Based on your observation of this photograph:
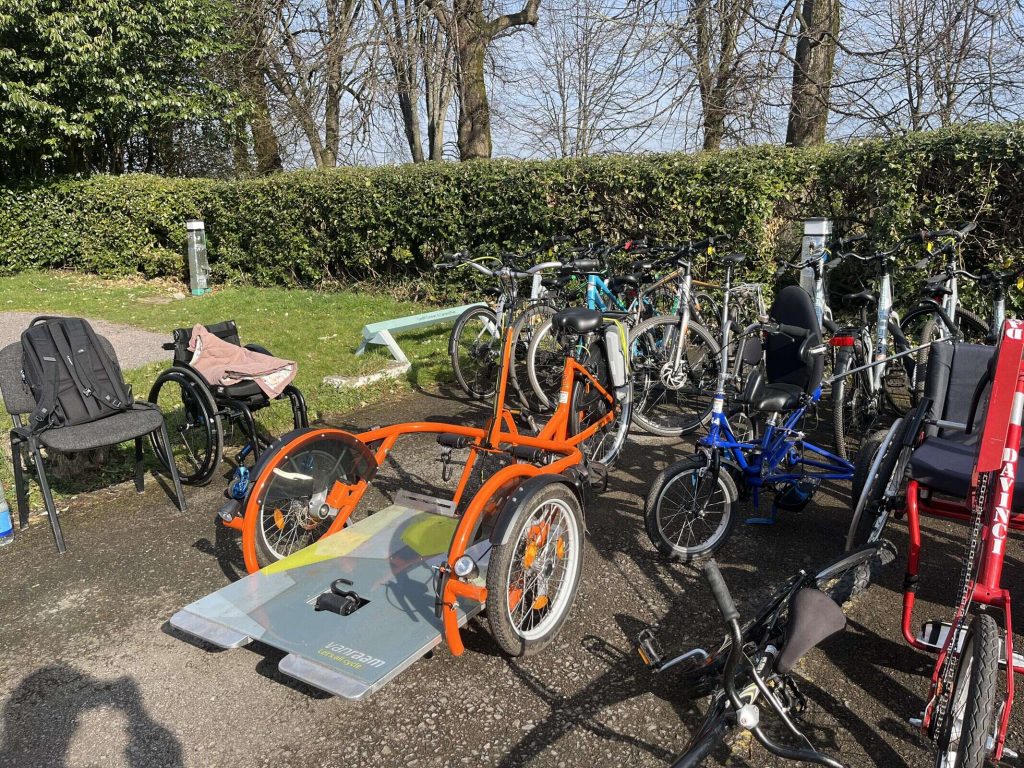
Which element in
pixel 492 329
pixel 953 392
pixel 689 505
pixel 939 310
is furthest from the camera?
pixel 492 329

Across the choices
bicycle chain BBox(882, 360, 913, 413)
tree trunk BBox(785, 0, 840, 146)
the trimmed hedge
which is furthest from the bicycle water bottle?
tree trunk BBox(785, 0, 840, 146)

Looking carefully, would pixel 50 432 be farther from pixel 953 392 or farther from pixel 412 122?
pixel 412 122

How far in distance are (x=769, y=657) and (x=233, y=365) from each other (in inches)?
132

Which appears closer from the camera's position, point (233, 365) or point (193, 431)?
point (233, 365)

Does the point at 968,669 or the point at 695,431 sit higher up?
the point at 968,669

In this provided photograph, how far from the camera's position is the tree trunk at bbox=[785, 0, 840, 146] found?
10812mm

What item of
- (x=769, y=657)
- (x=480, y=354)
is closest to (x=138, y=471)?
(x=480, y=354)

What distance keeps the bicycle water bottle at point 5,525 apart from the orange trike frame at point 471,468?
1.50m

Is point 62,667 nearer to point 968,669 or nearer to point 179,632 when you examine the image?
point 179,632

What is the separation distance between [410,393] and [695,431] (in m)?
2.44

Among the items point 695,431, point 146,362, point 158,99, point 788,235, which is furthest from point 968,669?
point 158,99

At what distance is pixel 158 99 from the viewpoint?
14.9 metres

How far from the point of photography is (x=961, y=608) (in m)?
2.36

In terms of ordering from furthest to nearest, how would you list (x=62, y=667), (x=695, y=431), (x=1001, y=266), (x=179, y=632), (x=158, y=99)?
(x=158, y=99) < (x=1001, y=266) < (x=695, y=431) < (x=179, y=632) < (x=62, y=667)
